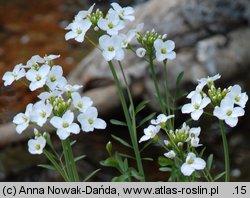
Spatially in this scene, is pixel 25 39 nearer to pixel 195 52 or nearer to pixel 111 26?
pixel 195 52

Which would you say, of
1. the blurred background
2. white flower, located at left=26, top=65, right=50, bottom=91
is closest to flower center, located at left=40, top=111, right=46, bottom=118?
white flower, located at left=26, top=65, right=50, bottom=91

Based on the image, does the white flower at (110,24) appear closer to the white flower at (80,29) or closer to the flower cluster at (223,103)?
the white flower at (80,29)

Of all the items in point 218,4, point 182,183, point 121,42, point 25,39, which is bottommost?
point 182,183

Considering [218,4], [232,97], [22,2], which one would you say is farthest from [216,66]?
[22,2]

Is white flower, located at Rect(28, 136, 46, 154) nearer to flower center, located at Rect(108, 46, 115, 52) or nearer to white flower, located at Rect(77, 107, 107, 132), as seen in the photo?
white flower, located at Rect(77, 107, 107, 132)

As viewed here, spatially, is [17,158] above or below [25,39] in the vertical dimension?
below

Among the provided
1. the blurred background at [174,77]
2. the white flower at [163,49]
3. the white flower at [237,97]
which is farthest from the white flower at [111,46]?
the blurred background at [174,77]
